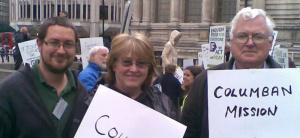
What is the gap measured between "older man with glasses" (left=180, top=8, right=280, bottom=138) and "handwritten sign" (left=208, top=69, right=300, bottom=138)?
0.12 metres

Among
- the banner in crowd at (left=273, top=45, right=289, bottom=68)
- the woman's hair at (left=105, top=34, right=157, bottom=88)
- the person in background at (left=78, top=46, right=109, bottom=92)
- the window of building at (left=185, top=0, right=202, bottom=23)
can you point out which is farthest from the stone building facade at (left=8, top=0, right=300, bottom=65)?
the woman's hair at (left=105, top=34, right=157, bottom=88)

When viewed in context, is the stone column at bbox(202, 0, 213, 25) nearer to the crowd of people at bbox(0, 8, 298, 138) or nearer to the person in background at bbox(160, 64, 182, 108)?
the person in background at bbox(160, 64, 182, 108)

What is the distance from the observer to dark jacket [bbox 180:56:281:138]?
2926 millimetres

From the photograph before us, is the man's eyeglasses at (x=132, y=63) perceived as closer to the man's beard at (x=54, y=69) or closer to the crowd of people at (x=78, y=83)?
the crowd of people at (x=78, y=83)

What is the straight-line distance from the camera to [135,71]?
2.98 m

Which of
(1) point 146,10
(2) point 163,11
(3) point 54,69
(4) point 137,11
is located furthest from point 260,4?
(3) point 54,69

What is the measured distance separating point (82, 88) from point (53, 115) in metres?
0.35

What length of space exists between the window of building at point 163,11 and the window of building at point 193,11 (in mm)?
1411

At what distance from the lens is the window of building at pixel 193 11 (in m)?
30.0

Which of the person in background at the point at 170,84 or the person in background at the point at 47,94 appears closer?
the person in background at the point at 47,94

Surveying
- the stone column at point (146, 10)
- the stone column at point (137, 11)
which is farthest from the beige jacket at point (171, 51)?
the stone column at point (137, 11)

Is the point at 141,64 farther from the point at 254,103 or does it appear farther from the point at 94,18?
the point at 94,18

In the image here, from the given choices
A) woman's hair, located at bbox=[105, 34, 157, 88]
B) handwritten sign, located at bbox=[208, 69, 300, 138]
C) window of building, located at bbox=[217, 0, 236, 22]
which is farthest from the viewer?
window of building, located at bbox=[217, 0, 236, 22]

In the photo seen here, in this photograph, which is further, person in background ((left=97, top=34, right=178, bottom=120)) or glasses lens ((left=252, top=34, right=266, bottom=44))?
person in background ((left=97, top=34, right=178, bottom=120))
